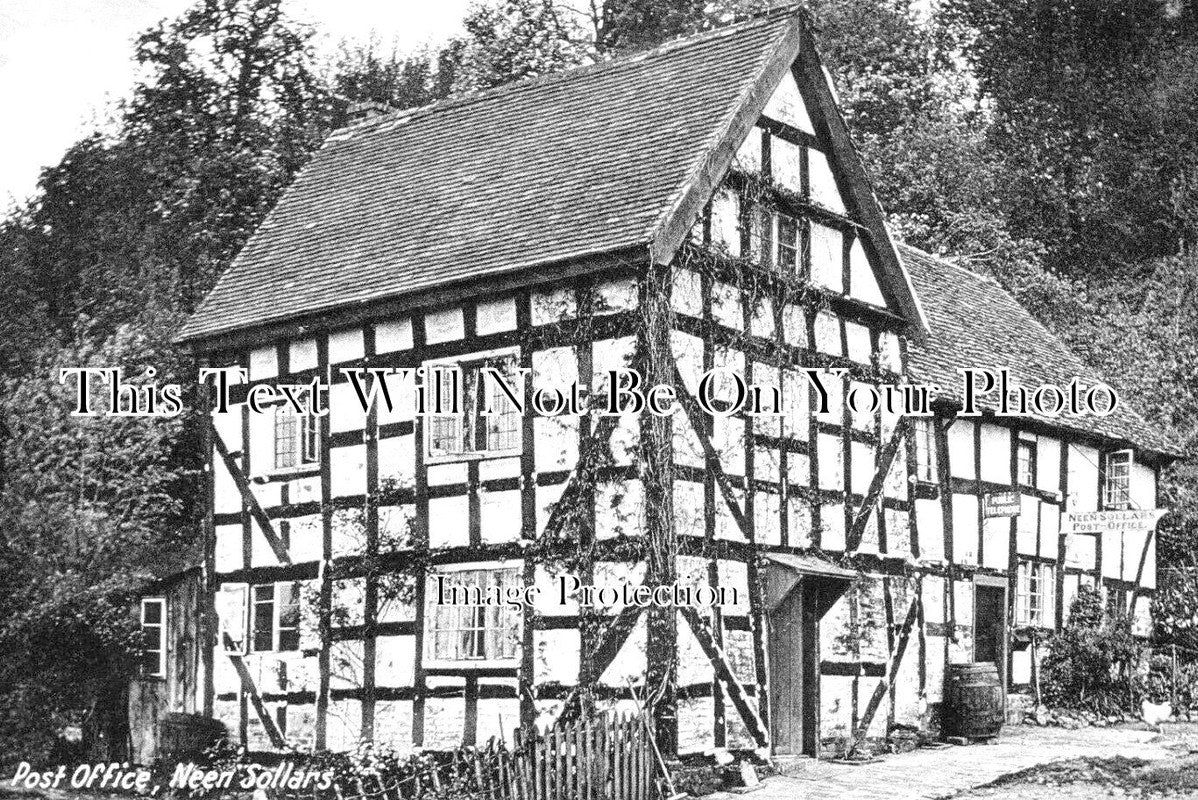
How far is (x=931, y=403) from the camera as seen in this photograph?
74.9 ft

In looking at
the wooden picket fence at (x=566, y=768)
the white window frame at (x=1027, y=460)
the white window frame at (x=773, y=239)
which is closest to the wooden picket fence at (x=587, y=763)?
the wooden picket fence at (x=566, y=768)

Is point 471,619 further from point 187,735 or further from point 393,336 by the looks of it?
point 187,735

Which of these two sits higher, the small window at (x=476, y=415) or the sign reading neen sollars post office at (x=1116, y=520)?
the small window at (x=476, y=415)

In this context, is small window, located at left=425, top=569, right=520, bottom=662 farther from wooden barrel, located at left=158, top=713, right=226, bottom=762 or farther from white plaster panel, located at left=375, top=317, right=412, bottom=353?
wooden barrel, located at left=158, top=713, right=226, bottom=762

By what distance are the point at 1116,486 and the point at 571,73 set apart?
12.8m

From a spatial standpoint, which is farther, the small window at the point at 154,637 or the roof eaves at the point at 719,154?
the small window at the point at 154,637

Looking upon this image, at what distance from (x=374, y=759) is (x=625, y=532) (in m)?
→ 4.25

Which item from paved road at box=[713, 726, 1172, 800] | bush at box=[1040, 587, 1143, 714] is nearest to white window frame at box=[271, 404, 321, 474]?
paved road at box=[713, 726, 1172, 800]

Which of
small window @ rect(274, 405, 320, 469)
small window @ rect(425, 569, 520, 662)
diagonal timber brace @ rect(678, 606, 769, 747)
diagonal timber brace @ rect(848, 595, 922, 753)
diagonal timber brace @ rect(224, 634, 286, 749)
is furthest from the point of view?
small window @ rect(274, 405, 320, 469)

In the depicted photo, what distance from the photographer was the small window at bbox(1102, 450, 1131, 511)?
28.1 metres

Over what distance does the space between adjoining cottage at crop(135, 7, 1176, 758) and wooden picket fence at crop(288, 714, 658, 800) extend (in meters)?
1.22

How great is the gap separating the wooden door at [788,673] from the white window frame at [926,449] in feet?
13.6

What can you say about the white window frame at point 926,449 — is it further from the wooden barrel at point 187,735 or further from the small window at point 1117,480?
the wooden barrel at point 187,735

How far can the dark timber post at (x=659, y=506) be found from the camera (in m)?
16.9
